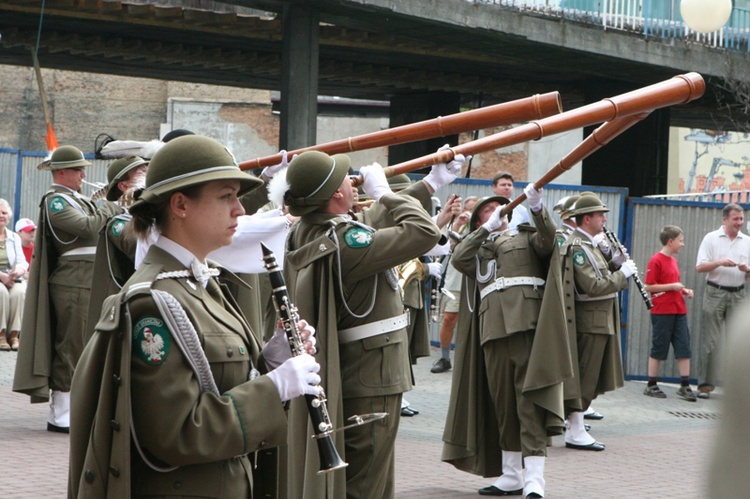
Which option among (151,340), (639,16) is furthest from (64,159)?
(639,16)

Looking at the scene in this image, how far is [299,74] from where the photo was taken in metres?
19.0

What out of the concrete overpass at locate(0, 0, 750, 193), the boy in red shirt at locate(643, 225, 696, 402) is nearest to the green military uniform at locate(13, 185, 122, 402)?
the boy in red shirt at locate(643, 225, 696, 402)

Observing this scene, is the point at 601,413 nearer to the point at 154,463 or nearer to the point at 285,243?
the point at 285,243

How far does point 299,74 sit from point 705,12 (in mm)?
6537

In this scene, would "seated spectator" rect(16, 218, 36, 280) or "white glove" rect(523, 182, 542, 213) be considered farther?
"seated spectator" rect(16, 218, 36, 280)

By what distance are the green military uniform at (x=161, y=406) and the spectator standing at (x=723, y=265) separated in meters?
11.2

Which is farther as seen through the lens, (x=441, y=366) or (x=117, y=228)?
(x=441, y=366)

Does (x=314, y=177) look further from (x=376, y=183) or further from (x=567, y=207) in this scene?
(x=567, y=207)

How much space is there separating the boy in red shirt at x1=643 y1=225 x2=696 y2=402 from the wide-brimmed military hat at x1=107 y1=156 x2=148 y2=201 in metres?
7.73

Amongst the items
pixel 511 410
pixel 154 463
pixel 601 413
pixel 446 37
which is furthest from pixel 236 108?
pixel 154 463

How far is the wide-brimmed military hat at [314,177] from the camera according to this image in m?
5.82

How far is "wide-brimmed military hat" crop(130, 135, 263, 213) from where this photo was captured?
11.4ft

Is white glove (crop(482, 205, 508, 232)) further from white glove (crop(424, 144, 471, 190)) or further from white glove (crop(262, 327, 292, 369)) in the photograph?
white glove (crop(262, 327, 292, 369))

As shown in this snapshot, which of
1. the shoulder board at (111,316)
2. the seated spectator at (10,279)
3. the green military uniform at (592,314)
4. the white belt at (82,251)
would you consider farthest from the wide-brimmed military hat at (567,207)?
the shoulder board at (111,316)
